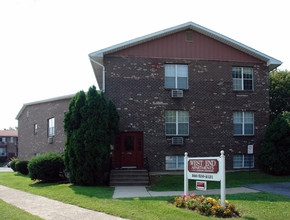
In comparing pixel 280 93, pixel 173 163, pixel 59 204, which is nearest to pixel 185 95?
pixel 173 163

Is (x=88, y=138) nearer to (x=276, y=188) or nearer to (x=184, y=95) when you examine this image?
(x=184, y=95)

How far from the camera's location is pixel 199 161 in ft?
30.6

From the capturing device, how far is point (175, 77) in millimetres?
17469

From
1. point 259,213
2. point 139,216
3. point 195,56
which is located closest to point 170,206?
point 139,216

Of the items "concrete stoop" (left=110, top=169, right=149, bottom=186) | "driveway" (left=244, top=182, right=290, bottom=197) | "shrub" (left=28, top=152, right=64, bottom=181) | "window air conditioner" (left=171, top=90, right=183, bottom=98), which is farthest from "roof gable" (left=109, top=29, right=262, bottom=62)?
"driveway" (left=244, top=182, right=290, bottom=197)

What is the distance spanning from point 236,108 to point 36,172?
1232 centimetres

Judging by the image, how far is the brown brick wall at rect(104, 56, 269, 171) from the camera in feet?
55.0

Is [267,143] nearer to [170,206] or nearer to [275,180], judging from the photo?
[275,180]

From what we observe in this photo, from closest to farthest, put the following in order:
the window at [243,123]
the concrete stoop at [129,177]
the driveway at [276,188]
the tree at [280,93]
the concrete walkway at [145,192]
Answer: the concrete walkway at [145,192] → the driveway at [276,188] → the concrete stoop at [129,177] → the window at [243,123] → the tree at [280,93]

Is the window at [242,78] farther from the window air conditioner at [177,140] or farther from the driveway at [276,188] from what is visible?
the driveway at [276,188]

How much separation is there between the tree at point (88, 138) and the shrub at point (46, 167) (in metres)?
1.77

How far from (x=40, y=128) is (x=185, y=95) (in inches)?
486

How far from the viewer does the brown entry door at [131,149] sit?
16.6m

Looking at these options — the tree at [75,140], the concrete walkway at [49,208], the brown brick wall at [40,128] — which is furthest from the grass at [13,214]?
the brown brick wall at [40,128]
